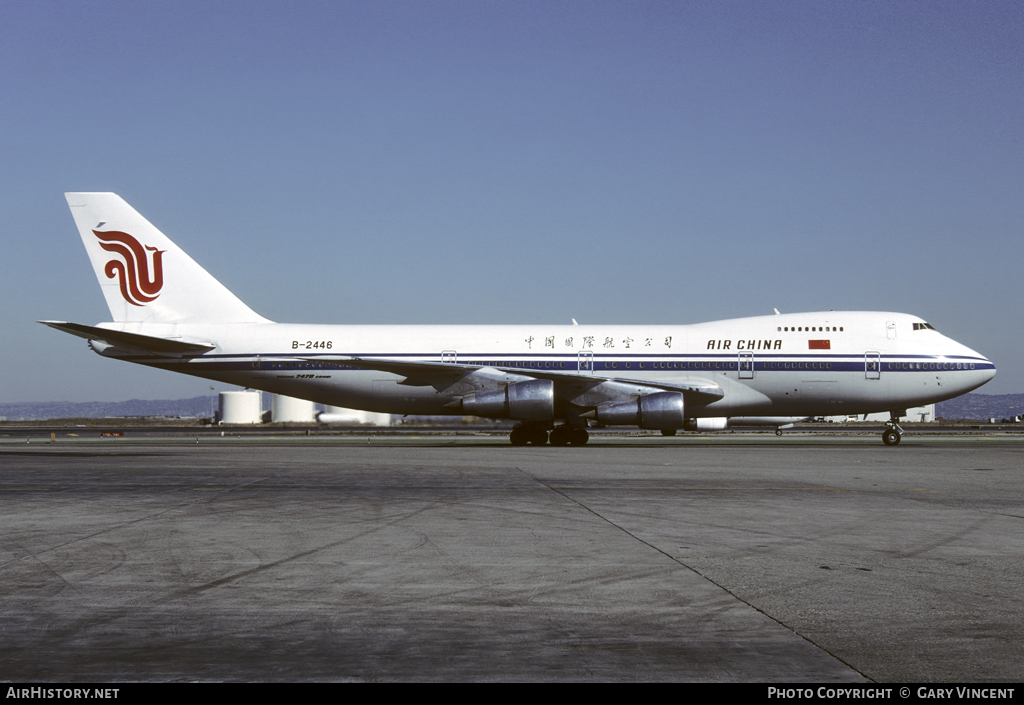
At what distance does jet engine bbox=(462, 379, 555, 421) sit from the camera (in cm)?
3123

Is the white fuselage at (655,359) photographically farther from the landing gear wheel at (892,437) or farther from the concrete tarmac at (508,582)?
the concrete tarmac at (508,582)

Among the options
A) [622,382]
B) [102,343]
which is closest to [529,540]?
[622,382]

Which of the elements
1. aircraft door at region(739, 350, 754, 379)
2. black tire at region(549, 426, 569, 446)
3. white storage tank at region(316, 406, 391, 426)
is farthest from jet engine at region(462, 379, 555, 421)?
white storage tank at region(316, 406, 391, 426)

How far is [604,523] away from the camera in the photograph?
1154 centimetres

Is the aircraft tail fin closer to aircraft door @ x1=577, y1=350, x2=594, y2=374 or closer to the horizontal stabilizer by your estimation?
the horizontal stabilizer

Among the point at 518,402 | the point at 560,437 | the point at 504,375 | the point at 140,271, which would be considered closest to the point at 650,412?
the point at 560,437

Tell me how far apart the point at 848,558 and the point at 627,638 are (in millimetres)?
4142

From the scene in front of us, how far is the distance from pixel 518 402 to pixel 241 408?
2082 inches

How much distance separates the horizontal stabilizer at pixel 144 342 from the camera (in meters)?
31.3

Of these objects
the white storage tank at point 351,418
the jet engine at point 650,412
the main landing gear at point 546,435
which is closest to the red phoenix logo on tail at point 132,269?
the main landing gear at point 546,435

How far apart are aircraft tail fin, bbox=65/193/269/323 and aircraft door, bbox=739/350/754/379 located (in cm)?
1880

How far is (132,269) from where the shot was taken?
34.2 metres

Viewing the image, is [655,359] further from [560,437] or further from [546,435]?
[546,435]

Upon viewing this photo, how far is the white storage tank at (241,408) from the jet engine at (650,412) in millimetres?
53633
